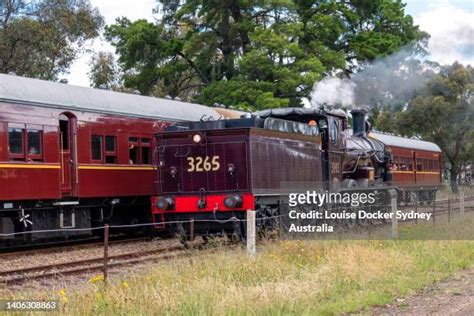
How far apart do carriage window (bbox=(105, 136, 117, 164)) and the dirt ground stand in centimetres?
990

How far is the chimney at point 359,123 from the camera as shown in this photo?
68.3ft

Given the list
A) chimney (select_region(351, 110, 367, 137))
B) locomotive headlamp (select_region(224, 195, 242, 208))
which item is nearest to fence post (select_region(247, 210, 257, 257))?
locomotive headlamp (select_region(224, 195, 242, 208))

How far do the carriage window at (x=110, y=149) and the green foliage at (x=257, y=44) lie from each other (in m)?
14.6

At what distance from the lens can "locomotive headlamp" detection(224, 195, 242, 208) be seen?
1333 centimetres

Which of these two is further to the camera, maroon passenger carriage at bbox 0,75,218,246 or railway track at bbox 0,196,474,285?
maroon passenger carriage at bbox 0,75,218,246

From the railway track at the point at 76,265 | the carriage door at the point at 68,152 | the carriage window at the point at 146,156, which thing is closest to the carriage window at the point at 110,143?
the carriage door at the point at 68,152

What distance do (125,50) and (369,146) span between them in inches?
836

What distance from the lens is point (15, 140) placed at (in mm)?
14406

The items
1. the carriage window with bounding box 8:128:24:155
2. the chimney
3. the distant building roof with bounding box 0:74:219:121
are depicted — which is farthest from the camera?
the chimney

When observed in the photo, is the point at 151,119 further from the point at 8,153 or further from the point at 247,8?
the point at 247,8

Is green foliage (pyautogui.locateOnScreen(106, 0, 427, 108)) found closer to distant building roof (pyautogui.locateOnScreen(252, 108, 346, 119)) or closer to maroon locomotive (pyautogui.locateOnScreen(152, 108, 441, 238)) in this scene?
distant building roof (pyautogui.locateOnScreen(252, 108, 346, 119))

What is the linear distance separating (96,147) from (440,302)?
10.7 m

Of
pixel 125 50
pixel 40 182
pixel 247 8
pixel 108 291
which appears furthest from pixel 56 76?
pixel 108 291

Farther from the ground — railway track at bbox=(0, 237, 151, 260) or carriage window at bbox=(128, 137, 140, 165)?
carriage window at bbox=(128, 137, 140, 165)
